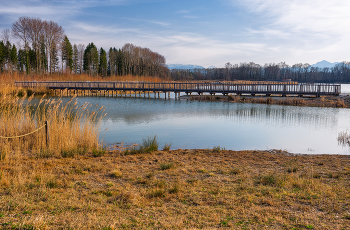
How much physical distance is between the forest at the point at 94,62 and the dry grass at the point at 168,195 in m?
45.6

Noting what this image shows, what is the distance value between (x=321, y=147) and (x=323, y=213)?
829cm

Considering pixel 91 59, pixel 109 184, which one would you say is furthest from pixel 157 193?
pixel 91 59

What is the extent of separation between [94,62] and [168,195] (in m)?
69.7

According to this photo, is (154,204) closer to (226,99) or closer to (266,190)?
(266,190)

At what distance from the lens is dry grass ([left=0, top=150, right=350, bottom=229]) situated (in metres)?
3.54

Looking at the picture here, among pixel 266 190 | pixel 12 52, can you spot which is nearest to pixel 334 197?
pixel 266 190

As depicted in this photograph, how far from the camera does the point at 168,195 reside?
4641 millimetres

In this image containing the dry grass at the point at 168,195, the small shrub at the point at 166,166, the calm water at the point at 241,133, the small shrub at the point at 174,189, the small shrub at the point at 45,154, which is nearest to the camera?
the dry grass at the point at 168,195

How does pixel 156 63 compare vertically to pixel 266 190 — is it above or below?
above

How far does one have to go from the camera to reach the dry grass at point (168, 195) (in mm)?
3537

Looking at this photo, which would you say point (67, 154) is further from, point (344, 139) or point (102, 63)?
point (102, 63)

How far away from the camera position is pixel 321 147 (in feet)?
36.3

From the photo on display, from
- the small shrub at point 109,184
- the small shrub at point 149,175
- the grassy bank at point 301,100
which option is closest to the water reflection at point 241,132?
the small shrub at point 149,175

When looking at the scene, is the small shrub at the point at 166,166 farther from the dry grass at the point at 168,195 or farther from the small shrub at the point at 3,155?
the small shrub at the point at 3,155
